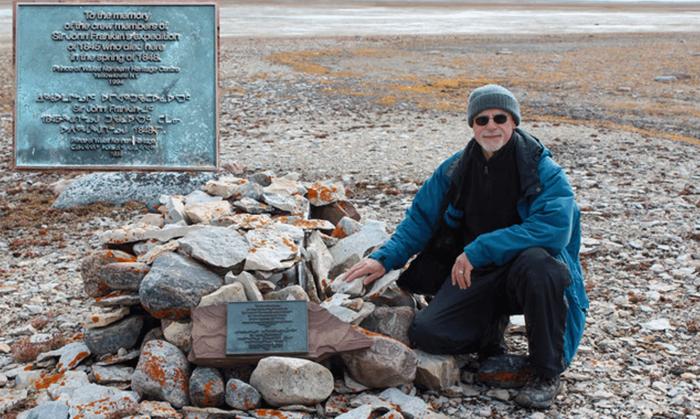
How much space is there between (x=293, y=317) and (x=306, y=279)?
0.74 m

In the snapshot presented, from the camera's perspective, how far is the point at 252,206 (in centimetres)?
734

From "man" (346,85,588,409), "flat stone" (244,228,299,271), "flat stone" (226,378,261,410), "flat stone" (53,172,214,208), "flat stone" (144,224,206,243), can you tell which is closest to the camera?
"flat stone" (226,378,261,410)

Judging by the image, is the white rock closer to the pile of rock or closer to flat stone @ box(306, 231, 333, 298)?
the pile of rock

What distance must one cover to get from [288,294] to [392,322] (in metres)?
0.76

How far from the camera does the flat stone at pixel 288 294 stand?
19.0 feet

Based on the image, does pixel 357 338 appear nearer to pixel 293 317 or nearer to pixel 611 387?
pixel 293 317

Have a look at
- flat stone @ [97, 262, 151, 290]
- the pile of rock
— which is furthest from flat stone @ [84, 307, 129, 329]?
flat stone @ [97, 262, 151, 290]

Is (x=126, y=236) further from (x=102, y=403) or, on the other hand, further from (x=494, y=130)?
(x=494, y=130)

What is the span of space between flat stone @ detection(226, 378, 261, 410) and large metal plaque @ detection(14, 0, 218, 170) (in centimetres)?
512

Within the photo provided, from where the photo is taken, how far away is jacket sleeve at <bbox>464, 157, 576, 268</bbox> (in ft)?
17.3

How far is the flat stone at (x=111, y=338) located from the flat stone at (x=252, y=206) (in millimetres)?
1851

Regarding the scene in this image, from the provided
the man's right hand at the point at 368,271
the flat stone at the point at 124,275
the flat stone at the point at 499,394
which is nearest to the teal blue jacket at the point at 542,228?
the flat stone at the point at 499,394

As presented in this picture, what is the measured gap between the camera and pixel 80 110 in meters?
9.97

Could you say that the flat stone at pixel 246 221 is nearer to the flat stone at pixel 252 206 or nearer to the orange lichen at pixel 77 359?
the flat stone at pixel 252 206
